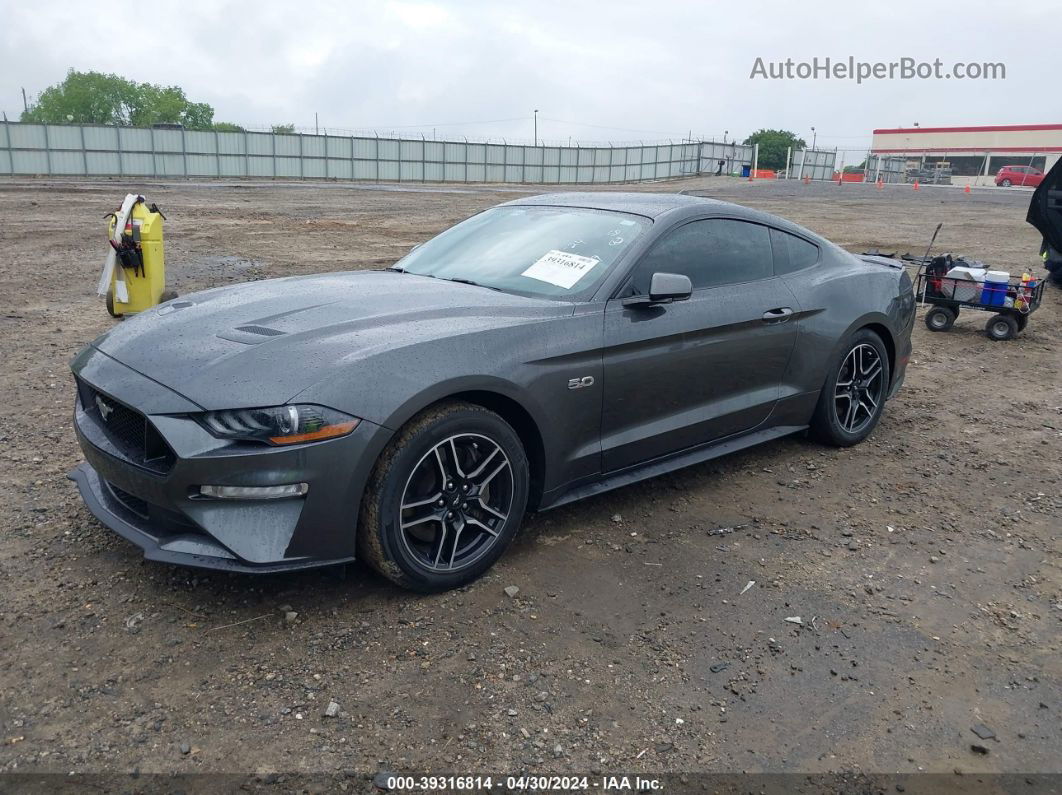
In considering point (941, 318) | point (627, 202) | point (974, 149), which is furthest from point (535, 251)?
point (974, 149)

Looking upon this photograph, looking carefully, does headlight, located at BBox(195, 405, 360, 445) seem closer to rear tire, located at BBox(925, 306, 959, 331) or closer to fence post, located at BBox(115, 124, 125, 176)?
rear tire, located at BBox(925, 306, 959, 331)

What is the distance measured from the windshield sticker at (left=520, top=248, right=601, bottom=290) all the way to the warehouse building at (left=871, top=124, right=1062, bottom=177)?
3123 inches

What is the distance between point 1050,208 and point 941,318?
3.26 metres

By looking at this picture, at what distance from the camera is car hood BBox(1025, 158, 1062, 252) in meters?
10.9

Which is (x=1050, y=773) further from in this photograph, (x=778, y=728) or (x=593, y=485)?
(x=593, y=485)

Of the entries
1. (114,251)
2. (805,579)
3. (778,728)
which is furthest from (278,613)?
(114,251)

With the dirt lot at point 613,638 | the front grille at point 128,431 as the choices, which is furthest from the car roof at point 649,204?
the front grille at point 128,431

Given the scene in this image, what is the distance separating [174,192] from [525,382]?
27.4 metres

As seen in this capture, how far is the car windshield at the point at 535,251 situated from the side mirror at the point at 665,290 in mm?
224

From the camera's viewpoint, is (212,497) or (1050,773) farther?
(212,497)

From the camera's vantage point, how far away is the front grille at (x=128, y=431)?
313 cm

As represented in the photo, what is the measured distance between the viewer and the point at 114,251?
26.5 ft

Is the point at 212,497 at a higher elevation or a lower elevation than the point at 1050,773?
higher

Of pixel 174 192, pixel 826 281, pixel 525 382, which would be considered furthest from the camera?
pixel 174 192
